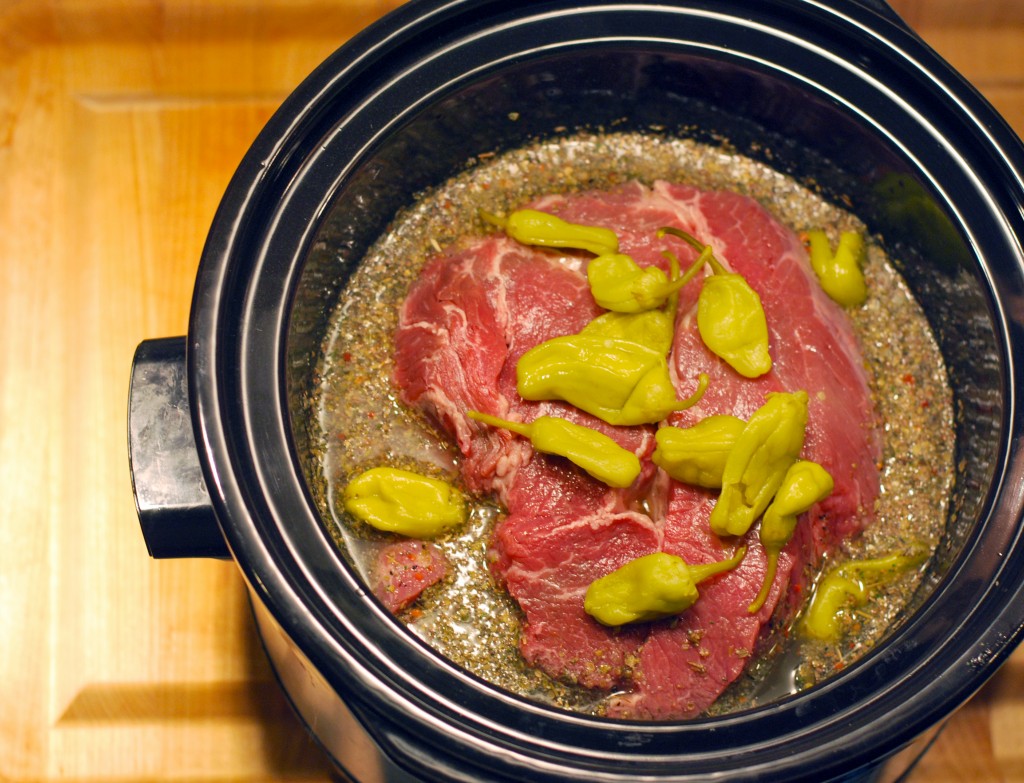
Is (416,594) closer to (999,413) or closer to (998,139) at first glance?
(999,413)

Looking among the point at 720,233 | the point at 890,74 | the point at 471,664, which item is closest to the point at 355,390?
the point at 471,664

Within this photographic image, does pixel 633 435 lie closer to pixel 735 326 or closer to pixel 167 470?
pixel 735 326

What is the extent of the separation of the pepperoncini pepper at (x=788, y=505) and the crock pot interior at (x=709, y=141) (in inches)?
9.8

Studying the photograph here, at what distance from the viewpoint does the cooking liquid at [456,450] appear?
1.50 metres

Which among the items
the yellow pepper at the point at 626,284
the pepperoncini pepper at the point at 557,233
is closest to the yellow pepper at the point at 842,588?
the yellow pepper at the point at 626,284

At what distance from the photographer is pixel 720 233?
5.43ft

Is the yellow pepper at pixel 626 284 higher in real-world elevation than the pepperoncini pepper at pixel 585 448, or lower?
higher

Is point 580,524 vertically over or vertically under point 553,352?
under

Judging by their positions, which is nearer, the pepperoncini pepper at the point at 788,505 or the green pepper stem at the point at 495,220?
the pepperoncini pepper at the point at 788,505

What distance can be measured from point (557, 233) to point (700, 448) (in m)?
0.45

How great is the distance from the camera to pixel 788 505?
54.6 inches

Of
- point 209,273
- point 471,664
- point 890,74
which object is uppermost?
point 890,74

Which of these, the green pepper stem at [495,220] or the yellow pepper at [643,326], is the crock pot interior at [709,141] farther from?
the yellow pepper at [643,326]

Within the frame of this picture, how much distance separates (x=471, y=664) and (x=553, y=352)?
0.48 m
